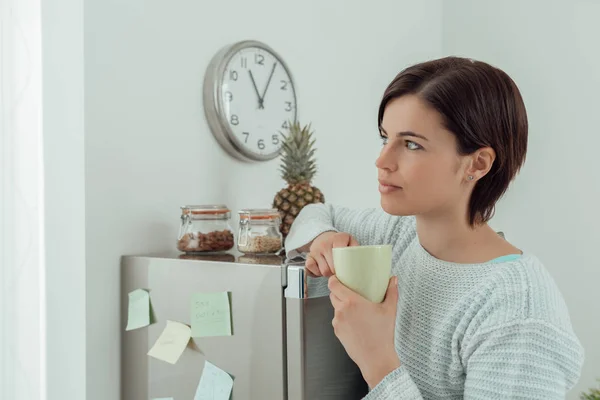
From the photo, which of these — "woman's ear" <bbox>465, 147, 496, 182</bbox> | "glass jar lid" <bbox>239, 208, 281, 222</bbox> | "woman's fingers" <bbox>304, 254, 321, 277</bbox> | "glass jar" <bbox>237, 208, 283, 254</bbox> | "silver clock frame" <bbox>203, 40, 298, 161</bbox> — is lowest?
"woman's fingers" <bbox>304, 254, 321, 277</bbox>

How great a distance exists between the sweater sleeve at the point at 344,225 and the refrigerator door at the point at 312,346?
99mm

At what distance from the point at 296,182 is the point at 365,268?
2.42 ft

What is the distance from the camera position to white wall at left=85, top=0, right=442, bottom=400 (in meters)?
1.59

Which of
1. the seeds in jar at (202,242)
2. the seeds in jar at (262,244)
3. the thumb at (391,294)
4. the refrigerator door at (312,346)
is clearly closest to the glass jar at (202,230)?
the seeds in jar at (202,242)

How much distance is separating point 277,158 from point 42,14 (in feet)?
2.52

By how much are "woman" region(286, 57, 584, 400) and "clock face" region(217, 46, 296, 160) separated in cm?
73

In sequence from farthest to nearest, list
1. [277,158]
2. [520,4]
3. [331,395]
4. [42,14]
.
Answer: [520,4]
[277,158]
[42,14]
[331,395]

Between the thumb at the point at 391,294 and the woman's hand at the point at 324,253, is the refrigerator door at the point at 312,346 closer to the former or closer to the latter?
the woman's hand at the point at 324,253

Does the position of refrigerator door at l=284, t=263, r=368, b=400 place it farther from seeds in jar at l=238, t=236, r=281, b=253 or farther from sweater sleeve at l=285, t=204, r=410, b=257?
seeds in jar at l=238, t=236, r=281, b=253

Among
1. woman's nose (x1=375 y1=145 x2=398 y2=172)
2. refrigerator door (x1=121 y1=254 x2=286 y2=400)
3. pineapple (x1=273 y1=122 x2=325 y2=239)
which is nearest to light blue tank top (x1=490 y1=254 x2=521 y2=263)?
woman's nose (x1=375 y1=145 x2=398 y2=172)

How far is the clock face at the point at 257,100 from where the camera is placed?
1.86 meters

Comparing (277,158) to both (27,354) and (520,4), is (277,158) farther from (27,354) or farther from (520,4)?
(520,4)

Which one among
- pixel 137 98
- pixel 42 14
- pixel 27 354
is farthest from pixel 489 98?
pixel 27 354

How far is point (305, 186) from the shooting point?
1.75 m
